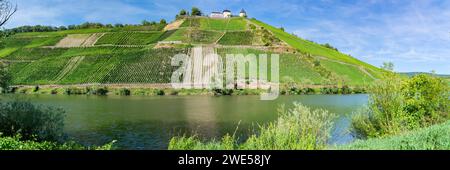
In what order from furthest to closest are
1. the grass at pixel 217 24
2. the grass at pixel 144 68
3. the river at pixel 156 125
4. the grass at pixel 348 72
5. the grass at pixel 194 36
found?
the grass at pixel 217 24 → the grass at pixel 194 36 → the grass at pixel 348 72 → the grass at pixel 144 68 → the river at pixel 156 125

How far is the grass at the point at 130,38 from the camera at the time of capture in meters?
153

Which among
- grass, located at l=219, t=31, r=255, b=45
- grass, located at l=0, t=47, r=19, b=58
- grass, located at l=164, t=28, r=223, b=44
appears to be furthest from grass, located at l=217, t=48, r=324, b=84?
grass, located at l=0, t=47, r=19, b=58

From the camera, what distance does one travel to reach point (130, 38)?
518 feet

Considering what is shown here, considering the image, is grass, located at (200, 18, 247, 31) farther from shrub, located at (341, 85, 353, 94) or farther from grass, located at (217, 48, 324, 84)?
shrub, located at (341, 85, 353, 94)

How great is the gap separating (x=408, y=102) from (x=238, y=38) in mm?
126955

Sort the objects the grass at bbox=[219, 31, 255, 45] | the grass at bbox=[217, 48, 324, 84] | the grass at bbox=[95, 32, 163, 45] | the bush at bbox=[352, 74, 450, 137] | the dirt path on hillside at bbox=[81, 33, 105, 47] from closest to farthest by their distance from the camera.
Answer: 1. the bush at bbox=[352, 74, 450, 137]
2. the grass at bbox=[217, 48, 324, 84]
3. the grass at bbox=[219, 31, 255, 45]
4. the grass at bbox=[95, 32, 163, 45]
5. the dirt path on hillside at bbox=[81, 33, 105, 47]

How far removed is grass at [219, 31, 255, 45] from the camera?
148 meters

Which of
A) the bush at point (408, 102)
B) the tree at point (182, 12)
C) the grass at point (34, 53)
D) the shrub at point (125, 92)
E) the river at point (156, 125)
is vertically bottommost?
the river at point (156, 125)

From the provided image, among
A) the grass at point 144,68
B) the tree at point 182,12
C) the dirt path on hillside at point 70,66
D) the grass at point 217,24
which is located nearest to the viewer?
the grass at point 144,68

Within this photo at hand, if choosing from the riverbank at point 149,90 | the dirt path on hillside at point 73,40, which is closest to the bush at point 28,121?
the riverbank at point 149,90

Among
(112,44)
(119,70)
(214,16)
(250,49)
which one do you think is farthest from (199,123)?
(214,16)

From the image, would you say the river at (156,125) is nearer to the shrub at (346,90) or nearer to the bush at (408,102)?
the bush at (408,102)

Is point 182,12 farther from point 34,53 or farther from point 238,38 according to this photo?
point 34,53
